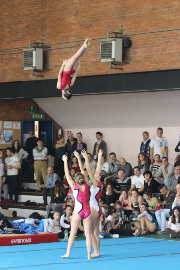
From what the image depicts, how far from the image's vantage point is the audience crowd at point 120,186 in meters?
15.3

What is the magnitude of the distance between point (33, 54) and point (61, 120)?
139 inches

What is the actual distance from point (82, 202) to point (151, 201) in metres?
4.93

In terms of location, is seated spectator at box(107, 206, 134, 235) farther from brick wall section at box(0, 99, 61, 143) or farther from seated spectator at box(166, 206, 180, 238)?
brick wall section at box(0, 99, 61, 143)

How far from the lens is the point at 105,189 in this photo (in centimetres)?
1761

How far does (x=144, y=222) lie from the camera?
50.3 feet

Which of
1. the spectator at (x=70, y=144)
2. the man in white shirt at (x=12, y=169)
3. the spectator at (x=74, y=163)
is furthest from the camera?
the spectator at (x=70, y=144)

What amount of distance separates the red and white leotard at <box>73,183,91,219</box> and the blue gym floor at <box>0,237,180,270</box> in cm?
96

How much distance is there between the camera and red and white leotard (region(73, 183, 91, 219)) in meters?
11.5

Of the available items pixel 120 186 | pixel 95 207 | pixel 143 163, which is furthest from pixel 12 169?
pixel 95 207

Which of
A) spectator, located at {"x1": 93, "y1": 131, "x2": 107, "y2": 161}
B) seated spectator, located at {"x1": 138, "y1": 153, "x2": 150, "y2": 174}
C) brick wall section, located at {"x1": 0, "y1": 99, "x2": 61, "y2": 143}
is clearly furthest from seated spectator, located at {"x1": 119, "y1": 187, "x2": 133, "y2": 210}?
brick wall section, located at {"x1": 0, "y1": 99, "x2": 61, "y2": 143}

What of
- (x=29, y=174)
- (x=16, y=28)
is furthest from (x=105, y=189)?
(x=16, y=28)

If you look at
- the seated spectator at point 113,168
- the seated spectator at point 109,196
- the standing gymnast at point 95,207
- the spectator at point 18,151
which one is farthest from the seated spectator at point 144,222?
the spectator at point 18,151

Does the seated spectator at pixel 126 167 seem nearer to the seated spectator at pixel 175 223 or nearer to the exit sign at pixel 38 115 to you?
the seated spectator at pixel 175 223

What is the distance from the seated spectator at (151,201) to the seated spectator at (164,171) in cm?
78
